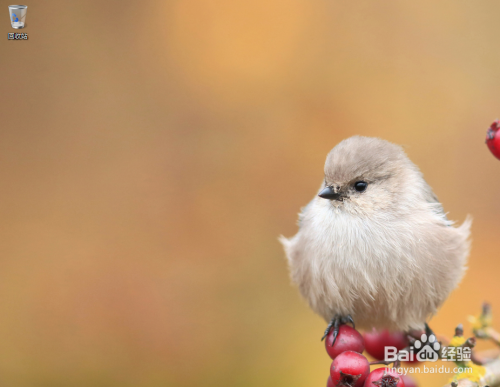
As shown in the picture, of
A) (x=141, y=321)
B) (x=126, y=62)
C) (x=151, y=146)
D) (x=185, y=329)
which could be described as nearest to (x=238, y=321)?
(x=185, y=329)

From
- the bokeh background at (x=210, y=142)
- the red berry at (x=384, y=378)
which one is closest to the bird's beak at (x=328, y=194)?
the red berry at (x=384, y=378)

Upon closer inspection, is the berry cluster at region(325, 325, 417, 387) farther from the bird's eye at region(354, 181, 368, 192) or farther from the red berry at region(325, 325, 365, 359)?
the bird's eye at region(354, 181, 368, 192)

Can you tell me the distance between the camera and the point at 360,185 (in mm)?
1555

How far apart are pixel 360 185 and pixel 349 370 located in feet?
1.91

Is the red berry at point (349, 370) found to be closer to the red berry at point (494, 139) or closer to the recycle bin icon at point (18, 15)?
the red berry at point (494, 139)

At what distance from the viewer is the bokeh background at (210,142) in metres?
2.56

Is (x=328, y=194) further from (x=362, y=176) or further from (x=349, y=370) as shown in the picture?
(x=349, y=370)

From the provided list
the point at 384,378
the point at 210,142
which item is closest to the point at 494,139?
the point at 384,378

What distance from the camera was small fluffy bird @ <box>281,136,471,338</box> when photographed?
4.98ft

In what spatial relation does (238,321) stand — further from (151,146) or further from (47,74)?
(47,74)

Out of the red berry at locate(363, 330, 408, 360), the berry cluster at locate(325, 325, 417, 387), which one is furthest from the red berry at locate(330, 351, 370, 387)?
the red berry at locate(363, 330, 408, 360)

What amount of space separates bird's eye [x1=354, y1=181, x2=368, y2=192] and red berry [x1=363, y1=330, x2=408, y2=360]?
559mm

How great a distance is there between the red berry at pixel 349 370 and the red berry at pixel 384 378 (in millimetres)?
26

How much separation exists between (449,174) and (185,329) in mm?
1706
